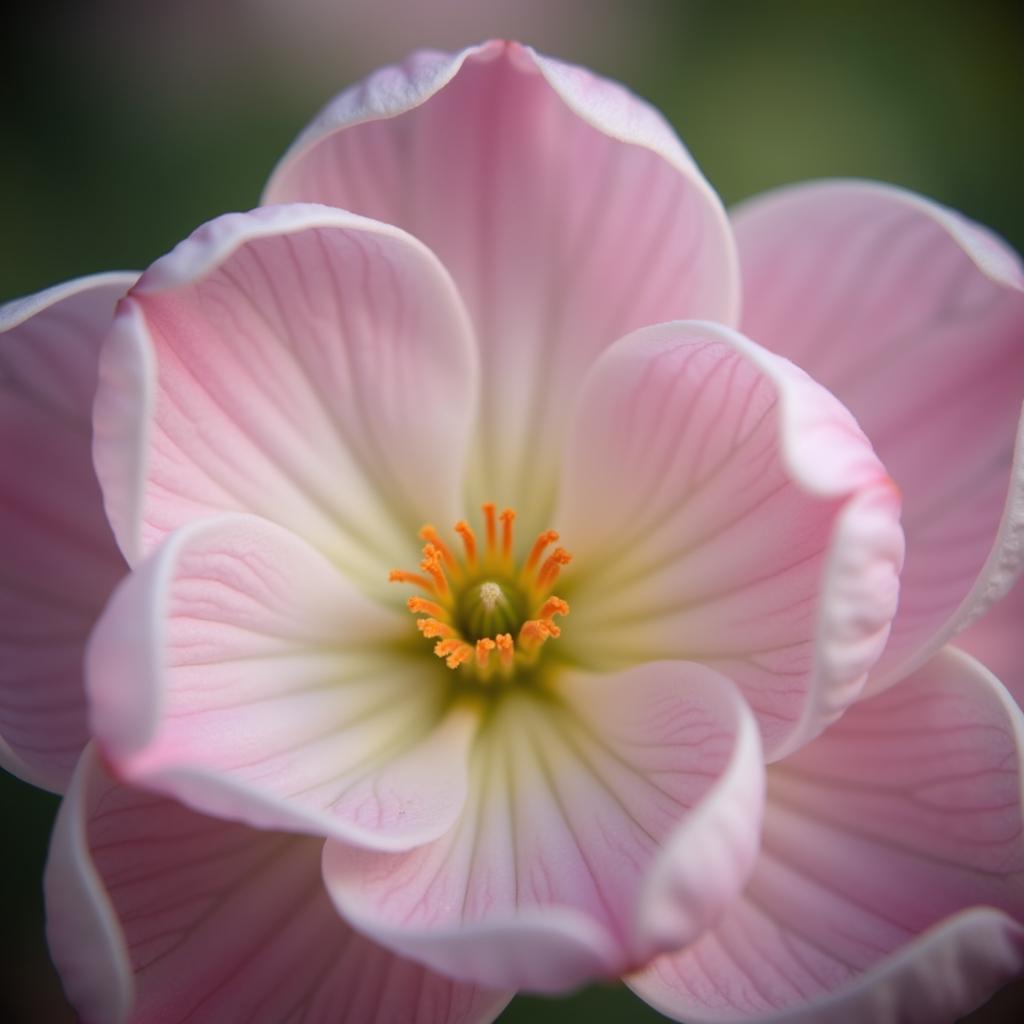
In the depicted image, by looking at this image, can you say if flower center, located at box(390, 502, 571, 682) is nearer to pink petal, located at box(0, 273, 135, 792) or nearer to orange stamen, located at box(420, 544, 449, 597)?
orange stamen, located at box(420, 544, 449, 597)

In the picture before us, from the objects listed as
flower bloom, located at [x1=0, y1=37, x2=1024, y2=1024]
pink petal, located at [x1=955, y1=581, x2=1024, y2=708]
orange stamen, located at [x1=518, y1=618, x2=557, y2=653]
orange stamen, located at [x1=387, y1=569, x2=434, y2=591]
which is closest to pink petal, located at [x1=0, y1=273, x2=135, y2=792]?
flower bloom, located at [x1=0, y1=37, x2=1024, y2=1024]

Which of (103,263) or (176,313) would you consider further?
(103,263)

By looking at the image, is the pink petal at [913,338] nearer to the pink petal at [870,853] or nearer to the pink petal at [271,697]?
the pink petal at [870,853]

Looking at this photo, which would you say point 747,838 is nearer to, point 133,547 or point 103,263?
point 133,547

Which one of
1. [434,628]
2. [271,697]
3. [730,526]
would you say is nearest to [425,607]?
[434,628]

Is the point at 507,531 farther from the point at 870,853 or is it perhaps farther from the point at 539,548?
the point at 870,853

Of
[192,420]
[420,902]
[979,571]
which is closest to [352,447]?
[192,420]

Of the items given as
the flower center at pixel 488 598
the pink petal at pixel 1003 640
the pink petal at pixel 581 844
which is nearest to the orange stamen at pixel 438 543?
the flower center at pixel 488 598
